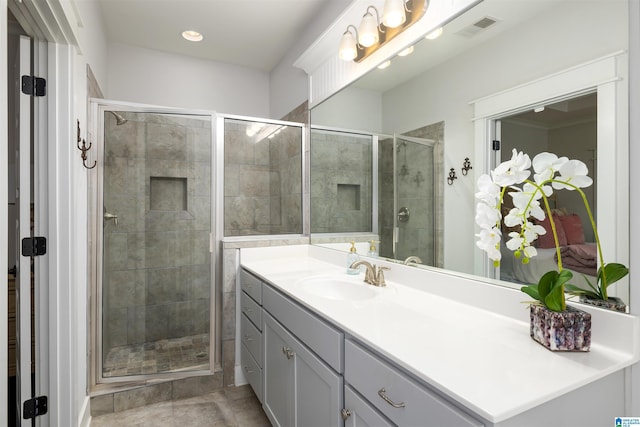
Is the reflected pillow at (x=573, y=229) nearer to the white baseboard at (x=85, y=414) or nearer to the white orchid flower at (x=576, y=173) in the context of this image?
the white orchid flower at (x=576, y=173)

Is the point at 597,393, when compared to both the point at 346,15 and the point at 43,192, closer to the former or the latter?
the point at 346,15

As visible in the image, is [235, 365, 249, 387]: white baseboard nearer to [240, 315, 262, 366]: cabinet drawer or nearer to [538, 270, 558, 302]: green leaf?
[240, 315, 262, 366]: cabinet drawer

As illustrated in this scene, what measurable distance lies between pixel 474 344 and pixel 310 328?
574 mm

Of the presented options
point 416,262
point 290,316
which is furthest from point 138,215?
point 416,262

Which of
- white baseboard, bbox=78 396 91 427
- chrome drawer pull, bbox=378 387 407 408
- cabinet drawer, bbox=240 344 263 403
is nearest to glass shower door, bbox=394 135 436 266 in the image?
chrome drawer pull, bbox=378 387 407 408

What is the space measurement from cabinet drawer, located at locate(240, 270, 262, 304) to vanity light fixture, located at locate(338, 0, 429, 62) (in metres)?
1.37

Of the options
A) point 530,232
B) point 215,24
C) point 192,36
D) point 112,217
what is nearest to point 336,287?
point 530,232

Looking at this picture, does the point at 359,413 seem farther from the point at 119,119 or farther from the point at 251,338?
the point at 119,119

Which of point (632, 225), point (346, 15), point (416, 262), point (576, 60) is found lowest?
point (416, 262)

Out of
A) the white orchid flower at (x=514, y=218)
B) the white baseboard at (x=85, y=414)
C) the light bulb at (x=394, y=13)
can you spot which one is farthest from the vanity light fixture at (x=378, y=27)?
the white baseboard at (x=85, y=414)

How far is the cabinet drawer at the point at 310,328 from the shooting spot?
108 cm

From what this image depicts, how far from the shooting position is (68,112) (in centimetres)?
149

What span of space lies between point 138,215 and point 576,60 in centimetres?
233

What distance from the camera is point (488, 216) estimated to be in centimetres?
102
